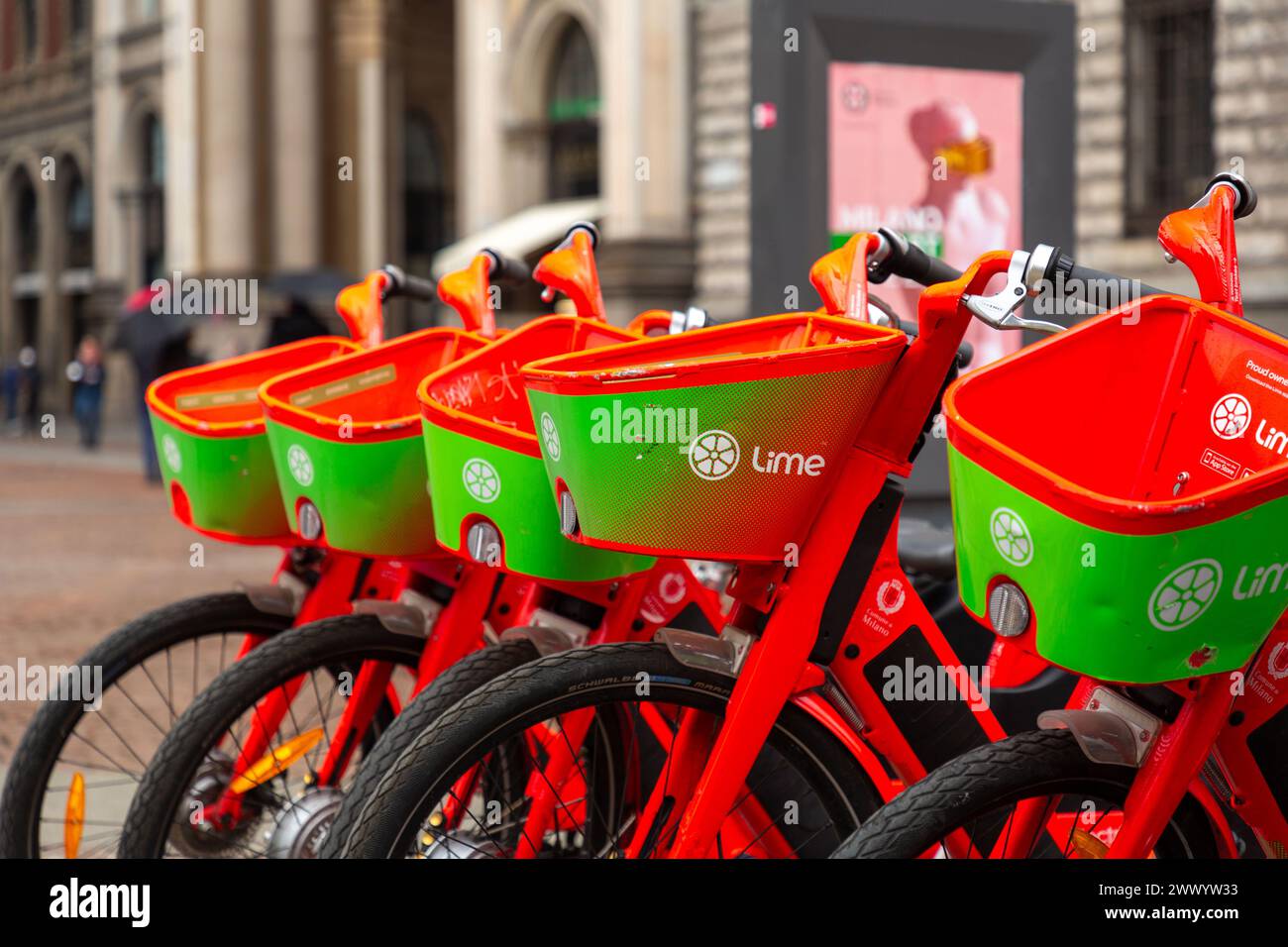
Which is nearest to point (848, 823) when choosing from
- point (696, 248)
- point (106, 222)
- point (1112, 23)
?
point (1112, 23)

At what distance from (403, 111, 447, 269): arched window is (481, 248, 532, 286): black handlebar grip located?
29008 millimetres

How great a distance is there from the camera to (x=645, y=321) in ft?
10.9

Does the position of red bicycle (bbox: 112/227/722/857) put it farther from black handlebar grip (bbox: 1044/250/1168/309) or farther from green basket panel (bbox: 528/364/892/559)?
black handlebar grip (bbox: 1044/250/1168/309)

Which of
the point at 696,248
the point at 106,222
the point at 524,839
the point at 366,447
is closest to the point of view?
the point at 524,839

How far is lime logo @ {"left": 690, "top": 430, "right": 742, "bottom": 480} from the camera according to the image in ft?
7.23

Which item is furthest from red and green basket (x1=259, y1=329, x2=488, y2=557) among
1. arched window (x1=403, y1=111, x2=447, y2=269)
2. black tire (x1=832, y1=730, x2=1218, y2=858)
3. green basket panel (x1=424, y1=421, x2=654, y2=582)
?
arched window (x1=403, y1=111, x2=447, y2=269)

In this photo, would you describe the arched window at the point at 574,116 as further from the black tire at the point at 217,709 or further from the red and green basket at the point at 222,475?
the black tire at the point at 217,709

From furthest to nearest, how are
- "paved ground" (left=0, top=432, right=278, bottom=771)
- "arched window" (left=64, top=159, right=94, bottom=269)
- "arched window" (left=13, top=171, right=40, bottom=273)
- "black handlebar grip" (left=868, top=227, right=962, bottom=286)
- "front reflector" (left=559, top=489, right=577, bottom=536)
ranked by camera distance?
"arched window" (left=13, top=171, right=40, bottom=273)
"arched window" (left=64, top=159, right=94, bottom=269)
"paved ground" (left=0, top=432, right=278, bottom=771)
"black handlebar grip" (left=868, top=227, right=962, bottom=286)
"front reflector" (left=559, top=489, right=577, bottom=536)

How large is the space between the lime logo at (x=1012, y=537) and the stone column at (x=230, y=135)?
27.7 meters

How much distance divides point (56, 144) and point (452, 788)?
36.3m

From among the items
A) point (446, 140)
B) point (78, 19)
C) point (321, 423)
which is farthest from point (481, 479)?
point (78, 19)

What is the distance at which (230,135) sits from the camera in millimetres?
28438

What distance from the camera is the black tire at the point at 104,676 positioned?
10.5 ft

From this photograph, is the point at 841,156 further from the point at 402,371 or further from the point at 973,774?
the point at 973,774
